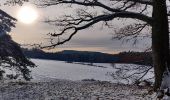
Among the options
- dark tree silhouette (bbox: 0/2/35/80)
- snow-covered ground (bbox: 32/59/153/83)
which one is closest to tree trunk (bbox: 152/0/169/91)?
snow-covered ground (bbox: 32/59/153/83)

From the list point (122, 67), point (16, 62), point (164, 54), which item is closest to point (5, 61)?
point (16, 62)

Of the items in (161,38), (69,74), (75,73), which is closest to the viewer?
(161,38)

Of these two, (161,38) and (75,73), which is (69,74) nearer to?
(75,73)

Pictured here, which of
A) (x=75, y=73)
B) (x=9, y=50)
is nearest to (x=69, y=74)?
(x=75, y=73)

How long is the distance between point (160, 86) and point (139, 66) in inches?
259

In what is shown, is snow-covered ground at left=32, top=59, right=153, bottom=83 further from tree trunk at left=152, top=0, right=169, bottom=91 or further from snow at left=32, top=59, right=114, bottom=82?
tree trunk at left=152, top=0, right=169, bottom=91

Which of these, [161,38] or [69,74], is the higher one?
[161,38]

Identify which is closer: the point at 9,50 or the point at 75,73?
the point at 9,50

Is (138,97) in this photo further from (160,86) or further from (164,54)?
(164,54)

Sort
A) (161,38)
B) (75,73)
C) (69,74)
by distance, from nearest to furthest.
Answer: (161,38) < (69,74) < (75,73)

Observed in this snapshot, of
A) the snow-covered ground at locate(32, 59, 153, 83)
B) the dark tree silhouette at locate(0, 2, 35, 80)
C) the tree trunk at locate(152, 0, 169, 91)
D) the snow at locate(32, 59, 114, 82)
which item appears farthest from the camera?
the snow at locate(32, 59, 114, 82)

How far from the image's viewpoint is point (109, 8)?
19.2m

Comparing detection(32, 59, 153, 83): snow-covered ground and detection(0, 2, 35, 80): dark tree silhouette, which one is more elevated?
detection(0, 2, 35, 80): dark tree silhouette

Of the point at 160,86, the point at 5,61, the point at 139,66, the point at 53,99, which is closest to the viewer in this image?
the point at 53,99
